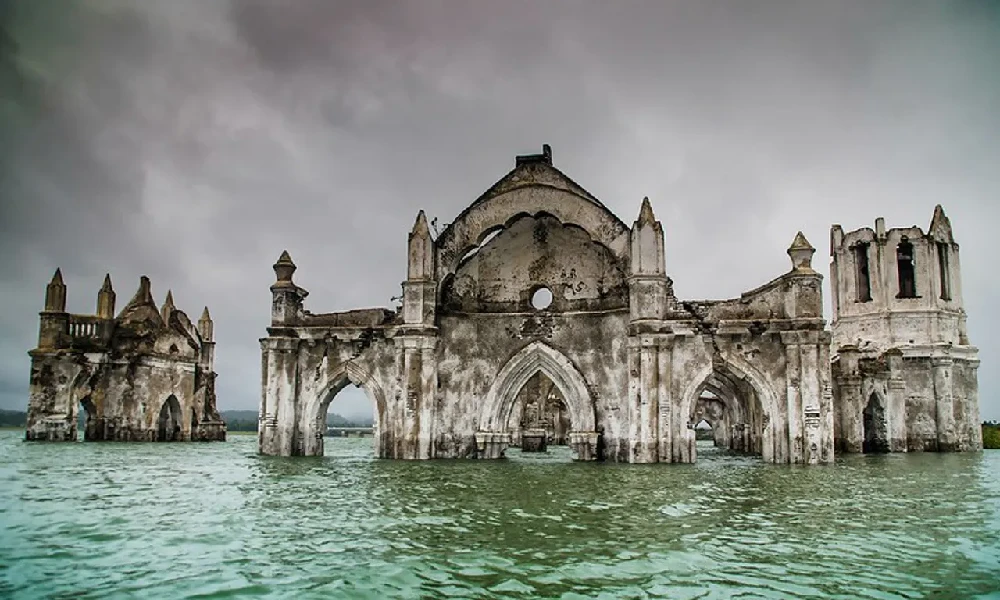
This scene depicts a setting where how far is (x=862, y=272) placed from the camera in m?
45.2

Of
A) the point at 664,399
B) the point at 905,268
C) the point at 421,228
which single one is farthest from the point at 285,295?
the point at 905,268

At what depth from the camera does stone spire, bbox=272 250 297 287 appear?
2631 centimetres

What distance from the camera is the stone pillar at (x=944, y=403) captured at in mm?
38438

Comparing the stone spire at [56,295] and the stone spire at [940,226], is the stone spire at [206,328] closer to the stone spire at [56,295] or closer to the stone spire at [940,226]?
the stone spire at [56,295]

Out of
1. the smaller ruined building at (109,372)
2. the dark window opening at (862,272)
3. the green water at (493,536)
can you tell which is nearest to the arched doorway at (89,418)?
the smaller ruined building at (109,372)

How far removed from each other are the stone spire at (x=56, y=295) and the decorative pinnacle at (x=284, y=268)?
18374 mm

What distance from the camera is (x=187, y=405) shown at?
41.4 meters

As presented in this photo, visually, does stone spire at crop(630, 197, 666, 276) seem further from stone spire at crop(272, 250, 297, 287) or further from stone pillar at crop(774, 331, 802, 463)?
stone spire at crop(272, 250, 297, 287)

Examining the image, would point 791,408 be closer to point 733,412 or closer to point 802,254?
point 802,254

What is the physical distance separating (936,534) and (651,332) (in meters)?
13.0

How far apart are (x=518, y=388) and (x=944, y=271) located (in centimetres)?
2994

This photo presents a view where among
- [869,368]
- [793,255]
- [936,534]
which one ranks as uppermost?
[793,255]

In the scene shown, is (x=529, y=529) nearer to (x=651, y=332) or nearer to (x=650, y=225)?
(x=651, y=332)

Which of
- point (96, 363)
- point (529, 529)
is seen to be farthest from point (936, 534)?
point (96, 363)
